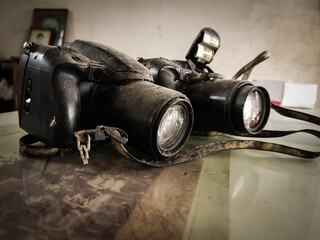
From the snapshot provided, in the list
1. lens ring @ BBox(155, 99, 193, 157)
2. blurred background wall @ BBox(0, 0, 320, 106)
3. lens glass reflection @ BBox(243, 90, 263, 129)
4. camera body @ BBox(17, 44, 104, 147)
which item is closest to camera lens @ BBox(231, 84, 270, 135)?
lens glass reflection @ BBox(243, 90, 263, 129)

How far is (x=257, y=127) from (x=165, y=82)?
1.33 ft

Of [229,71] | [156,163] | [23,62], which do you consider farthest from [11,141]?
[229,71]

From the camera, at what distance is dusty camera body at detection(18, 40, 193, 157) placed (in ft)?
1.86

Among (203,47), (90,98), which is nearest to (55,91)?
(90,98)

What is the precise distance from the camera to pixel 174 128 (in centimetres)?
68

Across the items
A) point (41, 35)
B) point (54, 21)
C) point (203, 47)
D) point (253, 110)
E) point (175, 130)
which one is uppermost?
point (54, 21)

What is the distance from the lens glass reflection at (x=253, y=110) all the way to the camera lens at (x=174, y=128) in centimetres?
33

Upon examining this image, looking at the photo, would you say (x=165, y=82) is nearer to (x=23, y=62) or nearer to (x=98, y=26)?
(x=23, y=62)

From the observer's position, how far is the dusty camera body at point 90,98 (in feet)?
1.86

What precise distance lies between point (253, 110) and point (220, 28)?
6.93ft

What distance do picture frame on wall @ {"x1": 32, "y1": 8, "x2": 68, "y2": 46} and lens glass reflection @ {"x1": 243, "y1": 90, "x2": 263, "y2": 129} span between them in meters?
2.91

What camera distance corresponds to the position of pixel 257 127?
0.88m

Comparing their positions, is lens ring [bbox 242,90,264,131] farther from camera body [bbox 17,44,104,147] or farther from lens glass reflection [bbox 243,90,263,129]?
camera body [bbox 17,44,104,147]

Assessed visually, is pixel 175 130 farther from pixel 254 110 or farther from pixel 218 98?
pixel 254 110
